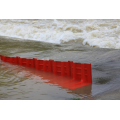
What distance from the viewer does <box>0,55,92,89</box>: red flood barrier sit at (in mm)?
5164

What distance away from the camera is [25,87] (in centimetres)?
495

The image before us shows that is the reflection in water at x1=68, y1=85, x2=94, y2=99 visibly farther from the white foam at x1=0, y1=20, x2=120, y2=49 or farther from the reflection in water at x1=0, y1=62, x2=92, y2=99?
the white foam at x1=0, y1=20, x2=120, y2=49

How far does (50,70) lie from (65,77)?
915 mm

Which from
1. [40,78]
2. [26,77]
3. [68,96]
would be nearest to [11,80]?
[26,77]

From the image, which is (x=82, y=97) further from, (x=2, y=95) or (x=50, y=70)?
(x=50, y=70)

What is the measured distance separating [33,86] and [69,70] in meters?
1.44

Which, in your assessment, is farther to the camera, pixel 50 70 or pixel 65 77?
pixel 50 70

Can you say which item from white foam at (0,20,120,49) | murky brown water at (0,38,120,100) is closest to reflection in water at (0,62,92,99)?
murky brown water at (0,38,120,100)

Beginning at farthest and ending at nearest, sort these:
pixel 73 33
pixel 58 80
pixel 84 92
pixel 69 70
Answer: pixel 73 33 → pixel 69 70 → pixel 58 80 → pixel 84 92

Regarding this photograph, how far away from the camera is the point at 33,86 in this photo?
198 inches

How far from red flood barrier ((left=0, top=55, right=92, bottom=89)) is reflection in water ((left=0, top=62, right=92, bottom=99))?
0.52 ft

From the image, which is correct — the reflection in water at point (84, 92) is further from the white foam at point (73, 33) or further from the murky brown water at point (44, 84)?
the white foam at point (73, 33)

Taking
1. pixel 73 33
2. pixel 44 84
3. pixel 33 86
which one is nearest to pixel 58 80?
pixel 44 84

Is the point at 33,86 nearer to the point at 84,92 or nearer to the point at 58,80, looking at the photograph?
the point at 58,80
